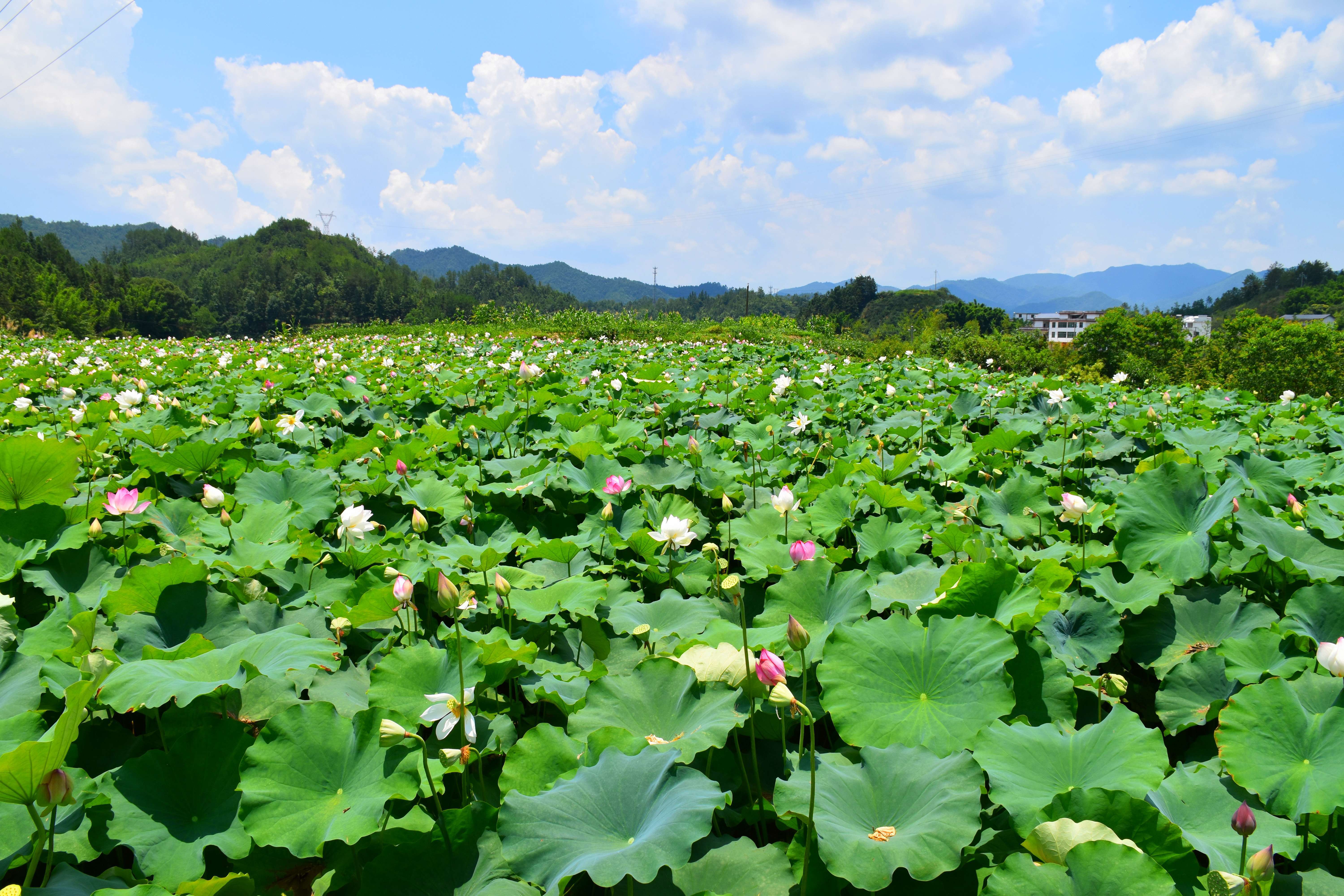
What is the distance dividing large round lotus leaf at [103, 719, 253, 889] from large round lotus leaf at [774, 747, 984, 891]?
33.0 inches

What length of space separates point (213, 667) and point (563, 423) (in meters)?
2.33

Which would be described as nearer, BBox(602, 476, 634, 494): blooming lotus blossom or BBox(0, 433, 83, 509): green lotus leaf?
BBox(0, 433, 83, 509): green lotus leaf

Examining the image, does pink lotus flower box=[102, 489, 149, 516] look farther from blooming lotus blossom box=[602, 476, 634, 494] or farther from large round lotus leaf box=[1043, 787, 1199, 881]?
large round lotus leaf box=[1043, 787, 1199, 881]

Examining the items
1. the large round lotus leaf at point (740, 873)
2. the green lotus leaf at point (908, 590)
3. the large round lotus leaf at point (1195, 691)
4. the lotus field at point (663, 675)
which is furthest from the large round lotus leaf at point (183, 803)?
the large round lotus leaf at point (1195, 691)

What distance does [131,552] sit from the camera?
1842 mm

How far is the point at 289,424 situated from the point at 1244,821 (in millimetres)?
3495

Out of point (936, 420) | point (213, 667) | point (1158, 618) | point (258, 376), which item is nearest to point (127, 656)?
point (213, 667)

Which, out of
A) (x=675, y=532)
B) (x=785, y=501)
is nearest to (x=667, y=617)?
(x=675, y=532)

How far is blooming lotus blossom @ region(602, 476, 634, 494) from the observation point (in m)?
2.14

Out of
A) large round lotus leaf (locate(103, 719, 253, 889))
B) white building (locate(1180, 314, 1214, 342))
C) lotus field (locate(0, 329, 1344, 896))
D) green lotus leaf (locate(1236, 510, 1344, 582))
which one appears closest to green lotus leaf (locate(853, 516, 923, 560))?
lotus field (locate(0, 329, 1344, 896))

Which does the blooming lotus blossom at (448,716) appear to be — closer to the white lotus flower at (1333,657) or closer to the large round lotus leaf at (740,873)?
the large round lotus leaf at (740,873)

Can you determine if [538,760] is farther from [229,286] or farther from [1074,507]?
[229,286]

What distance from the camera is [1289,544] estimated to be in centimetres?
164

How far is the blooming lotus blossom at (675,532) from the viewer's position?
1738mm
